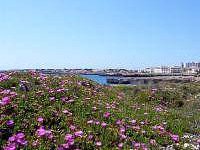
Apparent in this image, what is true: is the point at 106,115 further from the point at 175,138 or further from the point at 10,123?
the point at 10,123

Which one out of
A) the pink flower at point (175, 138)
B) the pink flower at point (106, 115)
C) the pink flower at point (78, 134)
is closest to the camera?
the pink flower at point (78, 134)

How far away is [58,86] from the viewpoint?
62.4 feet

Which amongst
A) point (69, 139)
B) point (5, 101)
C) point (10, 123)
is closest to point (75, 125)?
point (69, 139)

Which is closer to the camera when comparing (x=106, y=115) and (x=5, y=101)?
(x=5, y=101)

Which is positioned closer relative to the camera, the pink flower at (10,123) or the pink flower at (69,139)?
the pink flower at (69,139)

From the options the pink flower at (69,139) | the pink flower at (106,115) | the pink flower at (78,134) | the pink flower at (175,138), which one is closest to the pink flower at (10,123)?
the pink flower at (69,139)

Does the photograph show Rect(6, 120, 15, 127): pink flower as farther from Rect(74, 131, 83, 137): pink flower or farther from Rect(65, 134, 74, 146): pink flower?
Rect(74, 131, 83, 137): pink flower

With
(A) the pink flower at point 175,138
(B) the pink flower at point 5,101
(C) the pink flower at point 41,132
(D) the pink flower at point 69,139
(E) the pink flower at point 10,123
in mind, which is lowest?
(A) the pink flower at point 175,138

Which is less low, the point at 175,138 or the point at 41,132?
the point at 41,132

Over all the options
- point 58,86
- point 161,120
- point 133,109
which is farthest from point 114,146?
point 58,86

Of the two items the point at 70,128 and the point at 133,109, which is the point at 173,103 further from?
the point at 70,128

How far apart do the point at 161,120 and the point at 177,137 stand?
2.39 m

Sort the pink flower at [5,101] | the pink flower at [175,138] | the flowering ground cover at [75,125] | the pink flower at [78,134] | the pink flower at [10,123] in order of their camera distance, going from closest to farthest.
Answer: the flowering ground cover at [75,125]
the pink flower at [78,134]
the pink flower at [10,123]
the pink flower at [5,101]
the pink flower at [175,138]

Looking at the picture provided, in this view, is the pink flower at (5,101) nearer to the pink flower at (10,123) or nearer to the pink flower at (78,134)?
the pink flower at (10,123)
